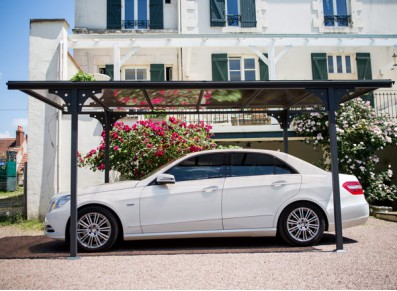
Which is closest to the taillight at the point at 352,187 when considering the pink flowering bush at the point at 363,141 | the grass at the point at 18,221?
the pink flowering bush at the point at 363,141

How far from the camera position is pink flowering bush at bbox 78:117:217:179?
980 cm

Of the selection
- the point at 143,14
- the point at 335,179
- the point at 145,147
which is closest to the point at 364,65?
the point at 143,14

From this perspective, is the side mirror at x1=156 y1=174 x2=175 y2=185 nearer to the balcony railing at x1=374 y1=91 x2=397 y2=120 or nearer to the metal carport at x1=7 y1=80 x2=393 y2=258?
the metal carport at x1=7 y1=80 x2=393 y2=258

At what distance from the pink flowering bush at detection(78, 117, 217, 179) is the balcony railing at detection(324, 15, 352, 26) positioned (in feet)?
32.9

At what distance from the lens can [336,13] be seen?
17.5m

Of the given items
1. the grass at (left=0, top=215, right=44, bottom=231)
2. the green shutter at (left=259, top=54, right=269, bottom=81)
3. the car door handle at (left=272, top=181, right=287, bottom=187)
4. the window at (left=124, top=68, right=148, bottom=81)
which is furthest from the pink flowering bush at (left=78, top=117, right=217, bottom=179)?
the green shutter at (left=259, top=54, right=269, bottom=81)

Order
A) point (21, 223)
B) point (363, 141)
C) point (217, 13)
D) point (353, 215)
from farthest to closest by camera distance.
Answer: point (217, 13) < point (363, 141) < point (21, 223) < point (353, 215)

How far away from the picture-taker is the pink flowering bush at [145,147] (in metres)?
9.80

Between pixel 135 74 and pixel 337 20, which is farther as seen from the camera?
pixel 337 20

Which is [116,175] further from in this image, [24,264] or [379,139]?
[379,139]

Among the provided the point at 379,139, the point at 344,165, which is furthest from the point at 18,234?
the point at 379,139

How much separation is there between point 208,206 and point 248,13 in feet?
41.0

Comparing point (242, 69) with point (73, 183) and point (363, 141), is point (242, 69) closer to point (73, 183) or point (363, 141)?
point (363, 141)

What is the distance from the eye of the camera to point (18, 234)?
872cm
